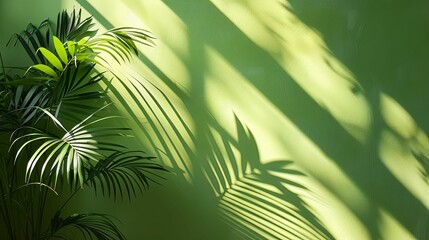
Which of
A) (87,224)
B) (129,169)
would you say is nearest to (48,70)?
(129,169)

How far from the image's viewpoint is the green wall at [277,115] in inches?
98.9

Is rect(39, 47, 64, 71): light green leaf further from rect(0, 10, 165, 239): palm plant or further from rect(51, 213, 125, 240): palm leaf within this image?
rect(51, 213, 125, 240): palm leaf

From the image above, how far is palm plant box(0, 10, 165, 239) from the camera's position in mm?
2311

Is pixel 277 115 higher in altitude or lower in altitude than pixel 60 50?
higher

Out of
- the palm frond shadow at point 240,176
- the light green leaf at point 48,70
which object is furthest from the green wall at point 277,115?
the light green leaf at point 48,70

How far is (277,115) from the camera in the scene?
258 cm

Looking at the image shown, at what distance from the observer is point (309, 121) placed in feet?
8.41

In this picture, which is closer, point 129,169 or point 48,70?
point 48,70

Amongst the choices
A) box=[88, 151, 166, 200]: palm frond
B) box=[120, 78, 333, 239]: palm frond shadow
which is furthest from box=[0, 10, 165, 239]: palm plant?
box=[120, 78, 333, 239]: palm frond shadow

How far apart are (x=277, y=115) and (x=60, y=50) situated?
1.05 m

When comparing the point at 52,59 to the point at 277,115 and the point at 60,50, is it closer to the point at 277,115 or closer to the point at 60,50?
the point at 60,50

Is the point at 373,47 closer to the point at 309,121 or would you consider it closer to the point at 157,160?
the point at 309,121

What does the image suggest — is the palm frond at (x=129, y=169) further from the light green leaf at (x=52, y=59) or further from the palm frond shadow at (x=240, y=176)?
the light green leaf at (x=52, y=59)

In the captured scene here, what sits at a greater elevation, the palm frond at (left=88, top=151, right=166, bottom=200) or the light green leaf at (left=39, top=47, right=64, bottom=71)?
the light green leaf at (left=39, top=47, right=64, bottom=71)
